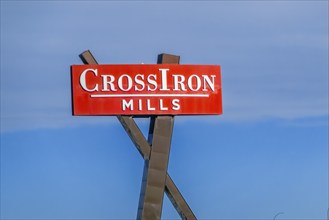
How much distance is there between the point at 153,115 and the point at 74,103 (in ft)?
6.59

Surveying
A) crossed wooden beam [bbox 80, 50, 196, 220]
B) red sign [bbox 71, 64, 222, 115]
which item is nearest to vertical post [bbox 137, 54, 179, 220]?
crossed wooden beam [bbox 80, 50, 196, 220]

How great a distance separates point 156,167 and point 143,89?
77.9 inches

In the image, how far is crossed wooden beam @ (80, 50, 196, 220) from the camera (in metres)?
27.5

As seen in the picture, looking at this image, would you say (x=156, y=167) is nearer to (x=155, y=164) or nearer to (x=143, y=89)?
(x=155, y=164)

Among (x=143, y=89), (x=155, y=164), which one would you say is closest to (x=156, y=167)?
(x=155, y=164)

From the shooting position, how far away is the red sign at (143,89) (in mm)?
27672

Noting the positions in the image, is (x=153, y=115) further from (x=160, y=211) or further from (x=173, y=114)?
(x=160, y=211)

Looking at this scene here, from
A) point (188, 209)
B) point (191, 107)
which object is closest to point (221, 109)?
point (191, 107)

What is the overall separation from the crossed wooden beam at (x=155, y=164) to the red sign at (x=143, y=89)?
0.26 metres

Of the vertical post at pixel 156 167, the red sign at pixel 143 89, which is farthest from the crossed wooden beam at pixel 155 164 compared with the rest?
the red sign at pixel 143 89

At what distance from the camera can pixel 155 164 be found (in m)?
27.8

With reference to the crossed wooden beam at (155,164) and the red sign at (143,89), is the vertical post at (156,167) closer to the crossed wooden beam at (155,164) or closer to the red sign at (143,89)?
the crossed wooden beam at (155,164)

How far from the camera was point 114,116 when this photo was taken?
27.8 metres

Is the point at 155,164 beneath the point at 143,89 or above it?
beneath
